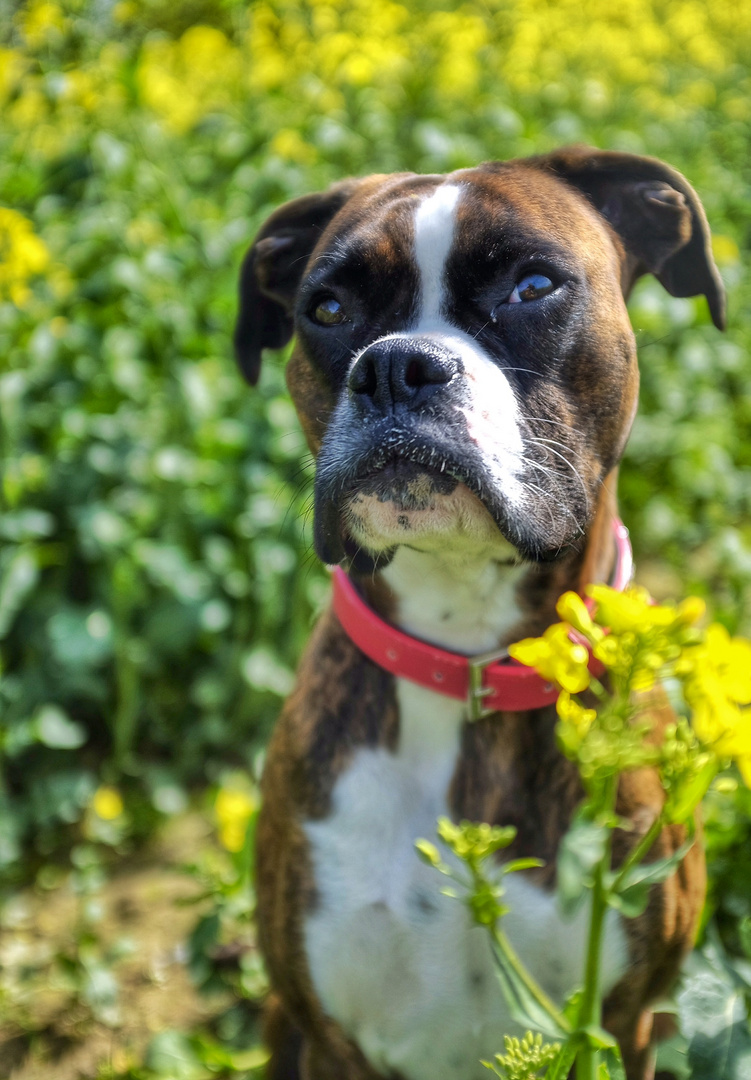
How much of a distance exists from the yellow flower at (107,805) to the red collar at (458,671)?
1857 millimetres

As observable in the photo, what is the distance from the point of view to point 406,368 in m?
1.89

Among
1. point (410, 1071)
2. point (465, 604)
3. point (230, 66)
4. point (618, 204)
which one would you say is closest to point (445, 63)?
point (230, 66)

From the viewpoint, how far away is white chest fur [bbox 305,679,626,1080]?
2137 millimetres

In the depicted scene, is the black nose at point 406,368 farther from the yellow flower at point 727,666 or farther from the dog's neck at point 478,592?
the yellow flower at point 727,666

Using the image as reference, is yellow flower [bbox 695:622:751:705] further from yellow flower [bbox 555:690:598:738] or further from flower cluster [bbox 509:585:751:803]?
yellow flower [bbox 555:690:598:738]

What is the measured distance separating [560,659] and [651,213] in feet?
4.56

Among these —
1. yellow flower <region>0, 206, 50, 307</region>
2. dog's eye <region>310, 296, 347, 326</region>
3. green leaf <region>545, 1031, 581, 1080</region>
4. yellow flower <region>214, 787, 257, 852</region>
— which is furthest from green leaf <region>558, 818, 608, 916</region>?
yellow flower <region>0, 206, 50, 307</region>

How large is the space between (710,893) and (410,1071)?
99cm

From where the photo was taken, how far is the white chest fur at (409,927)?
2137 millimetres

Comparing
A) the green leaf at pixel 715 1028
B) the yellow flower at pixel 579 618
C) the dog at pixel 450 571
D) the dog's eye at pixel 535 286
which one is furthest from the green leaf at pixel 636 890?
the dog's eye at pixel 535 286

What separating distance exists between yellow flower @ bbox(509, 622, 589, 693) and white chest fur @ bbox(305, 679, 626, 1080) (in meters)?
A: 0.87

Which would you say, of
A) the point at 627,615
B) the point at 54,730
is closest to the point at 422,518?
the point at 627,615

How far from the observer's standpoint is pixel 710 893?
2.83 m

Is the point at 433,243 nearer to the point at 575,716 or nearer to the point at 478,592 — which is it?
the point at 478,592
